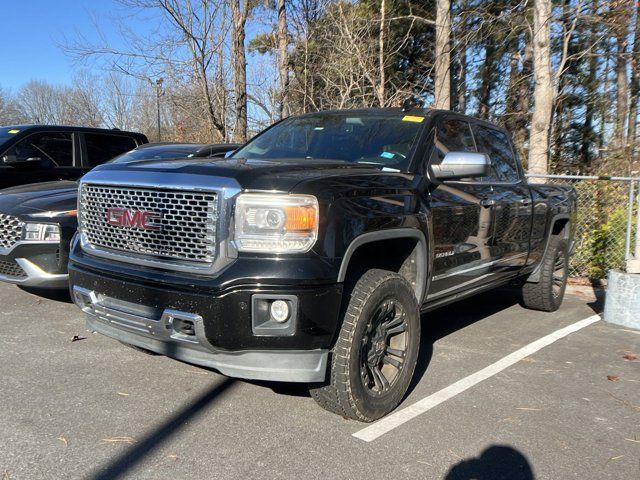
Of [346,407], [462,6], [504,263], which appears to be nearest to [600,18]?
[462,6]

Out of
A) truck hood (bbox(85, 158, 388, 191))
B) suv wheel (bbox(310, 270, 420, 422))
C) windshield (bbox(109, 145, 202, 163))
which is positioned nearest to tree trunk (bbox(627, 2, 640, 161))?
windshield (bbox(109, 145, 202, 163))

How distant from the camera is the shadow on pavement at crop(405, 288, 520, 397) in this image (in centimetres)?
468

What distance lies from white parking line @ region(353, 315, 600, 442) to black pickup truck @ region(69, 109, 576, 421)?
10 cm

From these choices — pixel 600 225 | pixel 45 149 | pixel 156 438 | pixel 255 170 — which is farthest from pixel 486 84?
pixel 156 438

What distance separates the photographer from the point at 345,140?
14.3ft

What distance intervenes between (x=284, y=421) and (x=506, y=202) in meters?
2.80

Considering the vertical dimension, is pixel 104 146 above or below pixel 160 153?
above

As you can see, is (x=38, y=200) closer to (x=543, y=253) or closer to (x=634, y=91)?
(x=543, y=253)

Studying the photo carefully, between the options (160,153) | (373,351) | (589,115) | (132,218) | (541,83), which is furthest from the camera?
(589,115)

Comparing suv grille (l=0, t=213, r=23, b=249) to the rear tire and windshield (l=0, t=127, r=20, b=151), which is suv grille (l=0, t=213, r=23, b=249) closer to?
windshield (l=0, t=127, r=20, b=151)

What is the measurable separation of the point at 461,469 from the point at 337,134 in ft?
8.66

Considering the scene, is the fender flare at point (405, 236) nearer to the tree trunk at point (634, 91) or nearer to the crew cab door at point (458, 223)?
the crew cab door at point (458, 223)

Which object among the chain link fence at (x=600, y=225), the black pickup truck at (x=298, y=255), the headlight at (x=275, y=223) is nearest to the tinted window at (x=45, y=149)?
the black pickup truck at (x=298, y=255)

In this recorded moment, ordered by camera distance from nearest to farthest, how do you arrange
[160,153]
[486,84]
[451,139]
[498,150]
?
[451,139]
[498,150]
[160,153]
[486,84]
